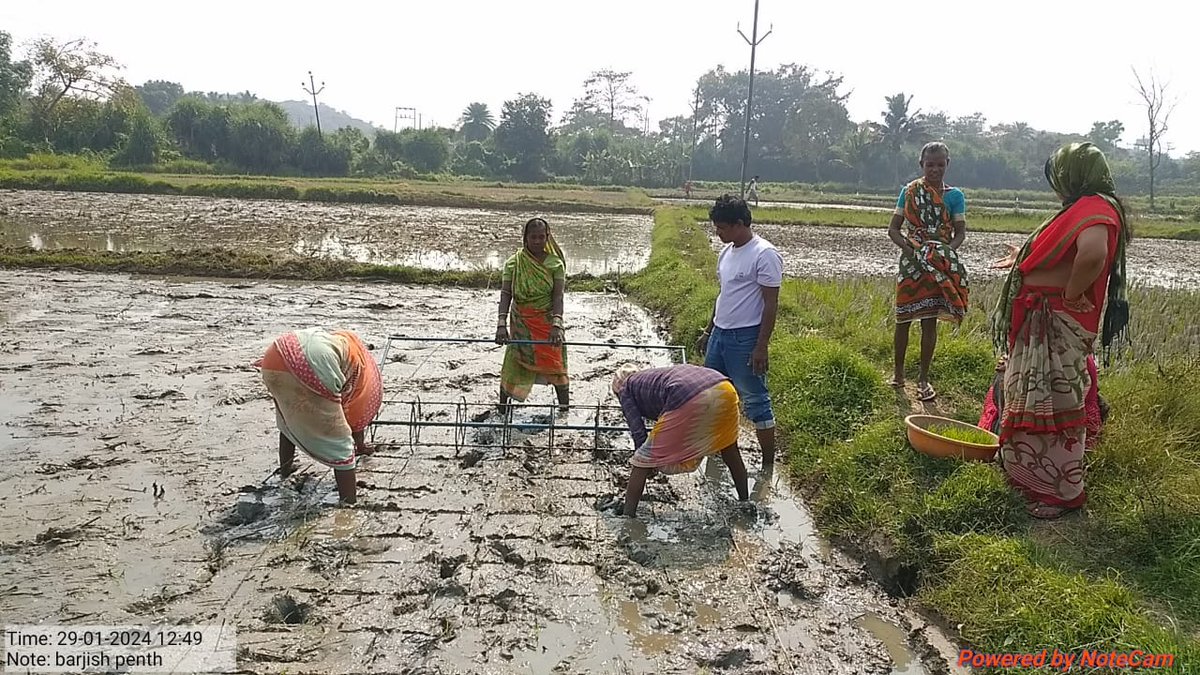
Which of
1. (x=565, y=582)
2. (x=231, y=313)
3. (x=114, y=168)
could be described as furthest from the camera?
(x=114, y=168)

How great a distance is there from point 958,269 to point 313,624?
4.67 meters

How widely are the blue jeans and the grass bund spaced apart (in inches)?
20.8

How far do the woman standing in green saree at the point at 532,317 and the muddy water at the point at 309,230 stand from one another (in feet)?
24.2

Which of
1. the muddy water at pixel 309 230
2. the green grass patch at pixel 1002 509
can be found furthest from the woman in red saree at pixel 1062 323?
the muddy water at pixel 309 230

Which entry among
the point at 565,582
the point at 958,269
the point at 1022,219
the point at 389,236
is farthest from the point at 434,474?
the point at 1022,219

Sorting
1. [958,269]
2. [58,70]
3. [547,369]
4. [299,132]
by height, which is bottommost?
[547,369]

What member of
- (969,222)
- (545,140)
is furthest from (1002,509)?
(545,140)

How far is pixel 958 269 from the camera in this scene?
17.4ft

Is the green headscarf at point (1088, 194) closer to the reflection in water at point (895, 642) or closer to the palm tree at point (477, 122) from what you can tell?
the reflection in water at point (895, 642)

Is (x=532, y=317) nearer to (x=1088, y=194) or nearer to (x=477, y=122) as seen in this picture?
(x=1088, y=194)

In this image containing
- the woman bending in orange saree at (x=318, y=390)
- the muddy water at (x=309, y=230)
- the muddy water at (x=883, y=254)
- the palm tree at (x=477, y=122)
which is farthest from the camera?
the palm tree at (x=477, y=122)

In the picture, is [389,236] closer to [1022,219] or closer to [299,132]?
[1022,219]

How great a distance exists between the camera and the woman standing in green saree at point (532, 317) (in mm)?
5414

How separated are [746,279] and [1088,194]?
1733mm
